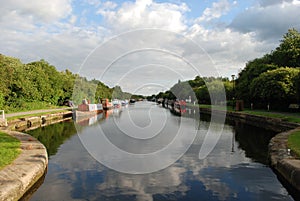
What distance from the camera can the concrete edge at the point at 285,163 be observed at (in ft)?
34.3

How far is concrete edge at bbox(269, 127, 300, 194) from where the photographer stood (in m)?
10.5

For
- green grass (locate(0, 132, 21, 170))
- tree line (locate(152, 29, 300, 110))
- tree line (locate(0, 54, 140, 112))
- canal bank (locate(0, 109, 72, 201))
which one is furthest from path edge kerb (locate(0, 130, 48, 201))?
tree line (locate(152, 29, 300, 110))

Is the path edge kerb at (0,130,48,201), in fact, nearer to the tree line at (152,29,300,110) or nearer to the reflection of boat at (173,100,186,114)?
the tree line at (152,29,300,110)

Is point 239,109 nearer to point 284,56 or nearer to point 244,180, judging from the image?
point 284,56

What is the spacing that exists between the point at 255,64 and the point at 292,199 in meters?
51.5

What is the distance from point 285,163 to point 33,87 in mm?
45841

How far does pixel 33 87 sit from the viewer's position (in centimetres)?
5031

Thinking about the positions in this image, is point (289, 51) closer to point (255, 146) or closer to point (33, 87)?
point (255, 146)

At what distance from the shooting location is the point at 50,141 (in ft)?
70.4

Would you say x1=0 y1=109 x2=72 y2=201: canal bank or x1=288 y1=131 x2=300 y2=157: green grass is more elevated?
x1=288 y1=131 x2=300 y2=157: green grass

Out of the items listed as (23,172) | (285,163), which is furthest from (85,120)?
(285,163)

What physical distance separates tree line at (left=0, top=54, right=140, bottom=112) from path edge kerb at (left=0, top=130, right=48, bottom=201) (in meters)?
26.8

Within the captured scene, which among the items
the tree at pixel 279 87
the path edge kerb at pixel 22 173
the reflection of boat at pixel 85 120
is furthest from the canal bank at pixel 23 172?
the tree at pixel 279 87

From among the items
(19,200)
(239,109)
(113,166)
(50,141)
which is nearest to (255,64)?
(239,109)
